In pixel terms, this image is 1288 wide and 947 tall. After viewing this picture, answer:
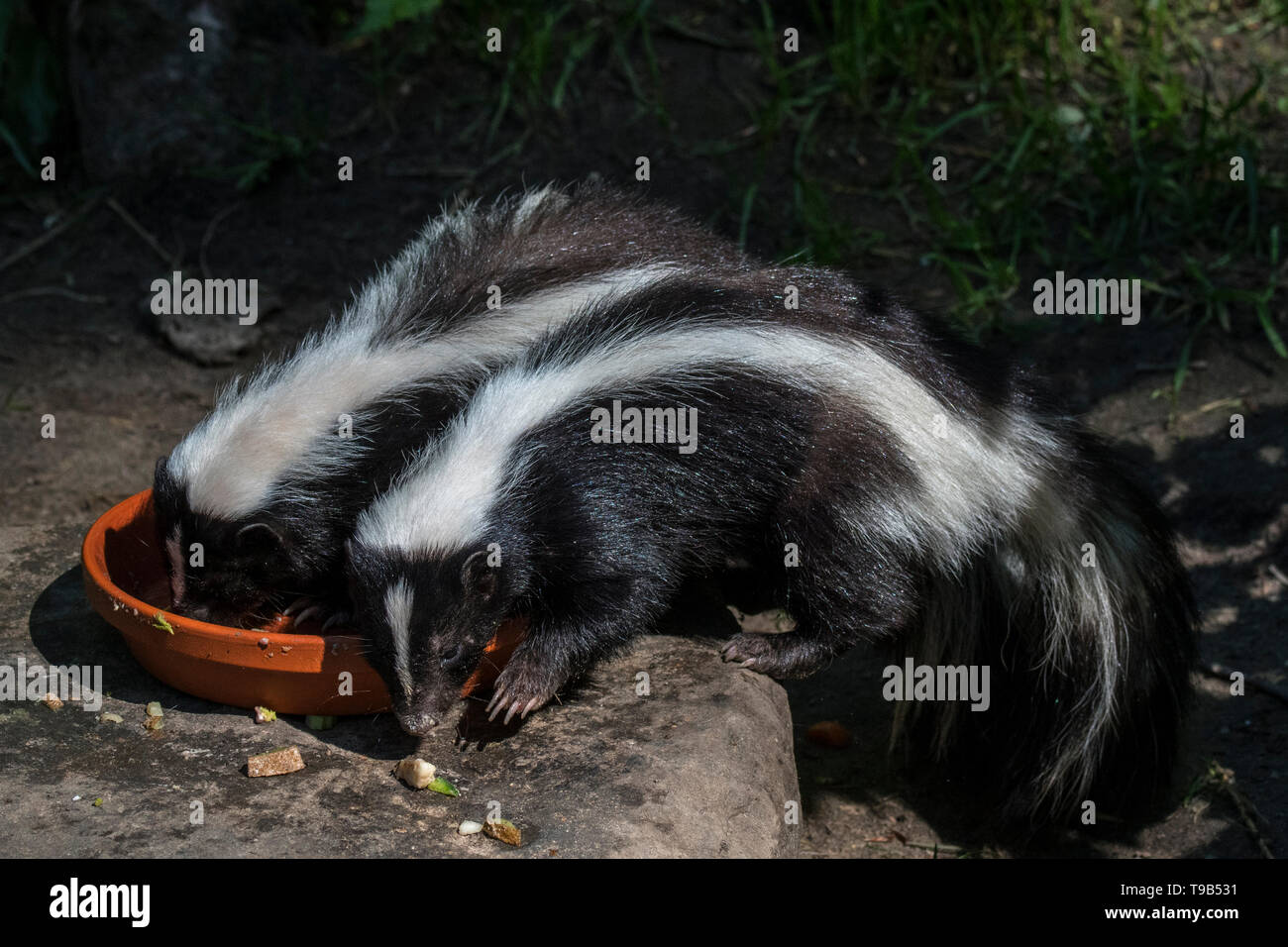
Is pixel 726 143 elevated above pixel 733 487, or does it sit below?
above

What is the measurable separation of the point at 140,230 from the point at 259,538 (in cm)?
479

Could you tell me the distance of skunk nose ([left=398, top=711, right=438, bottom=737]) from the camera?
14.1ft

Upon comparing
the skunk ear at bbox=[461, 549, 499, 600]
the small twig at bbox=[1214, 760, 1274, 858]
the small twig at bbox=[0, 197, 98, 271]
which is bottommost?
the small twig at bbox=[1214, 760, 1274, 858]

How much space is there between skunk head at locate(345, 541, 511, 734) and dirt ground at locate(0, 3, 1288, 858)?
187cm

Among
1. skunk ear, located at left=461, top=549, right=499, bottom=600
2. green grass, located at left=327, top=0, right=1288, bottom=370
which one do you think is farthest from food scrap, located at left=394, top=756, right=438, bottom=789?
green grass, located at left=327, top=0, right=1288, bottom=370

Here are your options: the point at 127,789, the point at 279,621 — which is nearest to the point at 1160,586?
the point at 279,621

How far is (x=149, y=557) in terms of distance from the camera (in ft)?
17.7

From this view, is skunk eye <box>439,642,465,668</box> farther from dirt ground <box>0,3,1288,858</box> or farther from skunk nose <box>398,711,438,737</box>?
dirt ground <box>0,3,1288,858</box>

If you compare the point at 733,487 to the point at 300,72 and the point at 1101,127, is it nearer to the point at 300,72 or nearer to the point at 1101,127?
the point at 1101,127

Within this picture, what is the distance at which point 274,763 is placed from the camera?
4.24 meters

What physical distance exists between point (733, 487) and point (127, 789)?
2150mm
